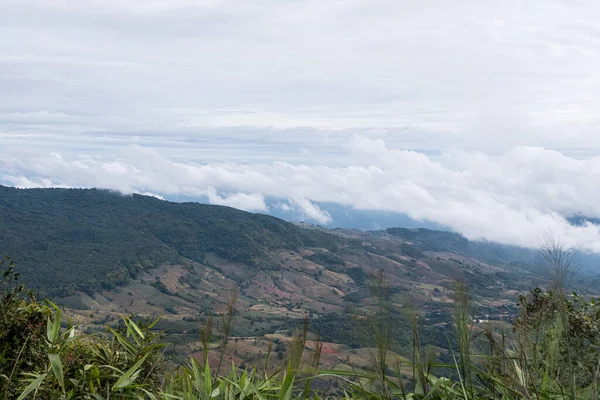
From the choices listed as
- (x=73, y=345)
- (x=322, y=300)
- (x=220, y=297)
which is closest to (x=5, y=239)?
(x=220, y=297)

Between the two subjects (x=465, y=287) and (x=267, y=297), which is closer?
(x=465, y=287)

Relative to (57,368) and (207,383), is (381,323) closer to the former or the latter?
(207,383)

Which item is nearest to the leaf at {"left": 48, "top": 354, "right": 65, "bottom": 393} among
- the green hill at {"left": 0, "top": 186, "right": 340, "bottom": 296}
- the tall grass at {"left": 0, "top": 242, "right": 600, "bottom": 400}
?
the tall grass at {"left": 0, "top": 242, "right": 600, "bottom": 400}

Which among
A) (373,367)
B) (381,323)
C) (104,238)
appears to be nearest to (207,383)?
(373,367)

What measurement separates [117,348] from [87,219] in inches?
7271

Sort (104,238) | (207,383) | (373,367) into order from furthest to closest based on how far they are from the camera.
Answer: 1. (104,238)
2. (207,383)
3. (373,367)

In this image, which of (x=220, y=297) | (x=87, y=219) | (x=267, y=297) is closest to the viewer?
(x=220, y=297)

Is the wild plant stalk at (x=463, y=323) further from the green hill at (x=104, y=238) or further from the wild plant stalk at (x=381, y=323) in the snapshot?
the green hill at (x=104, y=238)

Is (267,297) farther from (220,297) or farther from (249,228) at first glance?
(249,228)

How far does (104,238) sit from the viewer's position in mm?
162875

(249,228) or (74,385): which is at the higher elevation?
(74,385)

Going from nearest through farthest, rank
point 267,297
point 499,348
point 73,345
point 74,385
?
point 499,348
point 74,385
point 73,345
point 267,297

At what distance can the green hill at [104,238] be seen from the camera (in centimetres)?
12838

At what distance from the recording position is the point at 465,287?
3428 millimetres
